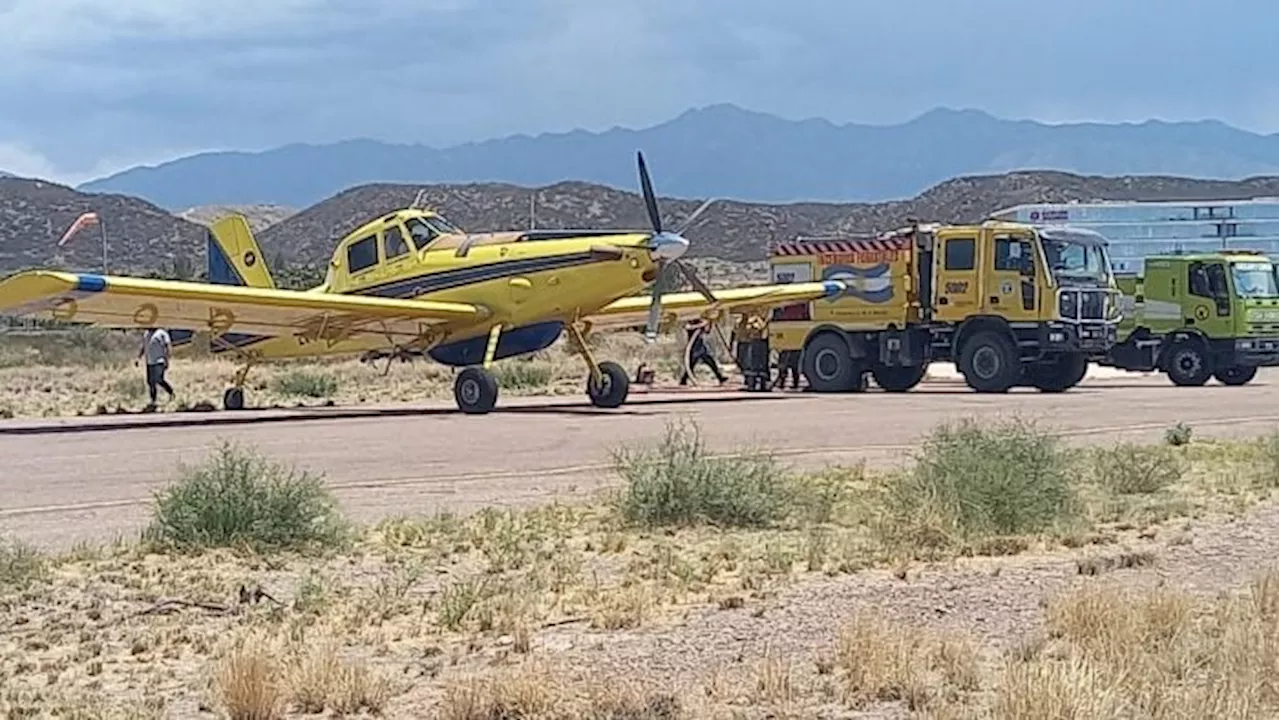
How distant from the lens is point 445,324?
28984 millimetres

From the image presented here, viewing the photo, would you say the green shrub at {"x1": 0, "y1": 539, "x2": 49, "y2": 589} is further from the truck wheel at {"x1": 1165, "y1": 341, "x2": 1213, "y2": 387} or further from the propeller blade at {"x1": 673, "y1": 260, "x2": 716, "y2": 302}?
the truck wheel at {"x1": 1165, "y1": 341, "x2": 1213, "y2": 387}

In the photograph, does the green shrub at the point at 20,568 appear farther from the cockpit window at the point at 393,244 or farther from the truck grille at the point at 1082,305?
the truck grille at the point at 1082,305

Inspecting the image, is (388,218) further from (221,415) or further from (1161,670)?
(1161,670)

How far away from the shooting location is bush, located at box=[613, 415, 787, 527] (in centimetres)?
1356

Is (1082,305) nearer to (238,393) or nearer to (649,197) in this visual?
(649,197)

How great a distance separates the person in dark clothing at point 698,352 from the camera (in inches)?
1588

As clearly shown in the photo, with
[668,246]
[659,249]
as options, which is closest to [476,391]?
[659,249]

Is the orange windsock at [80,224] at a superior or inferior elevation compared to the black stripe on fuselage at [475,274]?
superior

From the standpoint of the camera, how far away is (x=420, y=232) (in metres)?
30.0

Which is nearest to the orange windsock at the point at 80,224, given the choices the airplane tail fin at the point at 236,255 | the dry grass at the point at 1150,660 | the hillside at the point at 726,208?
the hillside at the point at 726,208

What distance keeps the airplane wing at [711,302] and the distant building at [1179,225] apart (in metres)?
41.9

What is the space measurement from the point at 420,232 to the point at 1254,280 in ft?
56.0

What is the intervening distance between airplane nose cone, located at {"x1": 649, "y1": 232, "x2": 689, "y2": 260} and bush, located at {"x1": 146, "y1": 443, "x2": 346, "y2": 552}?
1508cm

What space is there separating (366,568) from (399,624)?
2005mm
